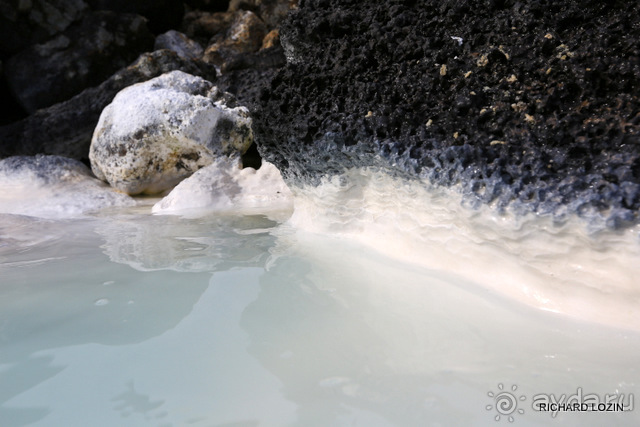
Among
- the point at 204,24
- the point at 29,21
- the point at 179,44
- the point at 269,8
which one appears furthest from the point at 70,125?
the point at 269,8

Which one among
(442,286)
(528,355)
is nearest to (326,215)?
(442,286)

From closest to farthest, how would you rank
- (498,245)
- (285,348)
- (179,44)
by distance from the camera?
(285,348)
(498,245)
(179,44)

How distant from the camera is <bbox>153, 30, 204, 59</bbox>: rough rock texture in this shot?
28.8ft

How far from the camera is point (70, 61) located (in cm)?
745

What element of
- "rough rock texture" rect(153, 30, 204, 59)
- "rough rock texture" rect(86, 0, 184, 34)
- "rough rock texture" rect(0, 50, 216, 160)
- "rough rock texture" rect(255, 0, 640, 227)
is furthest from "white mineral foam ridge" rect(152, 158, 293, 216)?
"rough rock texture" rect(86, 0, 184, 34)

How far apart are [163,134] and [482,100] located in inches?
150

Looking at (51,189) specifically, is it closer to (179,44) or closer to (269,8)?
(179,44)

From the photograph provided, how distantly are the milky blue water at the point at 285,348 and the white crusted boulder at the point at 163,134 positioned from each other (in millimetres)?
2933

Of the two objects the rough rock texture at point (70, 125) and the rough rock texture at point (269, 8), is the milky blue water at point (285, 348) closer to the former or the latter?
the rough rock texture at point (70, 125)

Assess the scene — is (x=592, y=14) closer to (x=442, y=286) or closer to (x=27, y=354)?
(x=442, y=286)

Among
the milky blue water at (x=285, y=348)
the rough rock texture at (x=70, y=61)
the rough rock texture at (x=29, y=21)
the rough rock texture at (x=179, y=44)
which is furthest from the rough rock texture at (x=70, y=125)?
the milky blue water at (x=285, y=348)

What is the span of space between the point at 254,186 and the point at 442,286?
2.91 metres

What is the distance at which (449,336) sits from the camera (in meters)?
1.31

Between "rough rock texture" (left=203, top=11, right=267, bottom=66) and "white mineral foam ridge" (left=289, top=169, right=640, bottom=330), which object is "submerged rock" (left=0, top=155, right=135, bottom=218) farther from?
"rough rock texture" (left=203, top=11, right=267, bottom=66)
